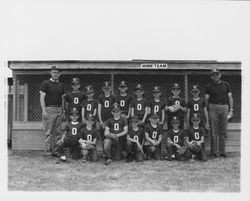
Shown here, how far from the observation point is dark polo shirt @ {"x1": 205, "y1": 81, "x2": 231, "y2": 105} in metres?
8.17

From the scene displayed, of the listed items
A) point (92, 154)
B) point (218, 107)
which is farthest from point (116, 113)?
point (218, 107)

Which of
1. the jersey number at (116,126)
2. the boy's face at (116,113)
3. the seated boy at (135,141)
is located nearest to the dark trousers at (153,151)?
the seated boy at (135,141)

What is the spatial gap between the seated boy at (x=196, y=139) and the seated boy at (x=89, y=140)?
1.77 metres

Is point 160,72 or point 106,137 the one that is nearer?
point 106,137

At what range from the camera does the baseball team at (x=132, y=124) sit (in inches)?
311

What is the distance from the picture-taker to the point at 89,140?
7863 mm

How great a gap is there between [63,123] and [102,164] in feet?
6.09

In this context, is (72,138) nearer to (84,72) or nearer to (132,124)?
(132,124)

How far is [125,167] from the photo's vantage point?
290 inches

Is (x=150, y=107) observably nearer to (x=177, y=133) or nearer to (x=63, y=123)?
(x=177, y=133)

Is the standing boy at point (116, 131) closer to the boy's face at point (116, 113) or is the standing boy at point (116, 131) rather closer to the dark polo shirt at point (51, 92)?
the boy's face at point (116, 113)

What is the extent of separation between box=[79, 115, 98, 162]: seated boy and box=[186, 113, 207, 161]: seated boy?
5.79 ft

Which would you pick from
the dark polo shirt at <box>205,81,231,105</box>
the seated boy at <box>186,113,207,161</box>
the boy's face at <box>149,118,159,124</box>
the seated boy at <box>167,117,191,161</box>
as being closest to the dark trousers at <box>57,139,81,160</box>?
the boy's face at <box>149,118,159,124</box>

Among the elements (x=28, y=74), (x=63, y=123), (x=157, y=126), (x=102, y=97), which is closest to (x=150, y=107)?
(x=157, y=126)
